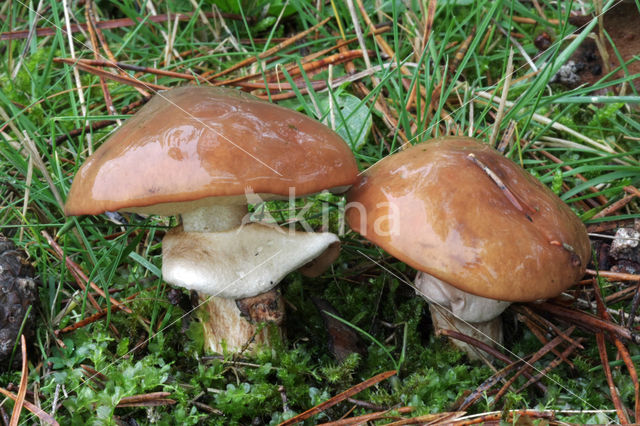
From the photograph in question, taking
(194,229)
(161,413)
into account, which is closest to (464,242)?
(194,229)

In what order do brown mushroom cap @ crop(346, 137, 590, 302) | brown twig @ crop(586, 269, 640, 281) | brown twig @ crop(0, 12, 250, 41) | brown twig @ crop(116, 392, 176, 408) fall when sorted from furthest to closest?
brown twig @ crop(0, 12, 250, 41)
brown twig @ crop(586, 269, 640, 281)
brown twig @ crop(116, 392, 176, 408)
brown mushroom cap @ crop(346, 137, 590, 302)

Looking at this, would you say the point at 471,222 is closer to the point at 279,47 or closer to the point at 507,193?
the point at 507,193

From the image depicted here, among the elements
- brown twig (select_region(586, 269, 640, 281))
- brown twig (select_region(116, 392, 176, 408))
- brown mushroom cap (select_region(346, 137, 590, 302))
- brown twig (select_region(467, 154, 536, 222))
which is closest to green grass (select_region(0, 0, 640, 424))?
brown twig (select_region(116, 392, 176, 408))

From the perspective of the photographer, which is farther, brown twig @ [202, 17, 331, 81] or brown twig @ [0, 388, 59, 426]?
brown twig @ [202, 17, 331, 81]

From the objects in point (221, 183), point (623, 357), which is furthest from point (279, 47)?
point (623, 357)

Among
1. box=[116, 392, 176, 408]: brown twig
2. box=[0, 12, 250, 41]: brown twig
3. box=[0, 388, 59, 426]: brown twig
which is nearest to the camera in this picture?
box=[0, 388, 59, 426]: brown twig

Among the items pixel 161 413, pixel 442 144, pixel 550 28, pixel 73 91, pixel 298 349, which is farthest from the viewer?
pixel 550 28

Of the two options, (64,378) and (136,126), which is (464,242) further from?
(64,378)

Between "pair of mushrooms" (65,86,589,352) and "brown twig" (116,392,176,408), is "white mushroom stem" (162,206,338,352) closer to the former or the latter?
"pair of mushrooms" (65,86,589,352)
